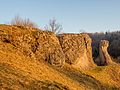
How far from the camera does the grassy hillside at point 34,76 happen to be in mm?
14930

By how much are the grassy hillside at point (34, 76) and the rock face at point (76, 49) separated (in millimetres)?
1628

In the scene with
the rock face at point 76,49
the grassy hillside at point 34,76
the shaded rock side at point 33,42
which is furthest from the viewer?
the rock face at point 76,49

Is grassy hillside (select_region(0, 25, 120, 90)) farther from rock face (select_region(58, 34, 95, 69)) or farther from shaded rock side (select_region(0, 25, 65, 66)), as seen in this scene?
rock face (select_region(58, 34, 95, 69))

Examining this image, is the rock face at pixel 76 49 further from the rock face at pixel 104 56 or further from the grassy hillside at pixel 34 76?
the rock face at pixel 104 56

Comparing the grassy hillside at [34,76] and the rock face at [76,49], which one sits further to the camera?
the rock face at [76,49]

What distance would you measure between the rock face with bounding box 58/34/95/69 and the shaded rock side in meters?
3.09

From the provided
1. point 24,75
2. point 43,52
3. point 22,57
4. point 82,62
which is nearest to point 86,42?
point 82,62

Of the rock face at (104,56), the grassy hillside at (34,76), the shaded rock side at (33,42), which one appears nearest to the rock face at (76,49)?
the grassy hillside at (34,76)

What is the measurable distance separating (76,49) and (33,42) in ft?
24.1

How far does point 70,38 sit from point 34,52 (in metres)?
6.87

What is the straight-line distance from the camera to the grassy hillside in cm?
1493

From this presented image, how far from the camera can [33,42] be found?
910 inches

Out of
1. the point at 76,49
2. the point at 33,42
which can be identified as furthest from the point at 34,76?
the point at 76,49

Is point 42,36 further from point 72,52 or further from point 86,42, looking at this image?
point 86,42
